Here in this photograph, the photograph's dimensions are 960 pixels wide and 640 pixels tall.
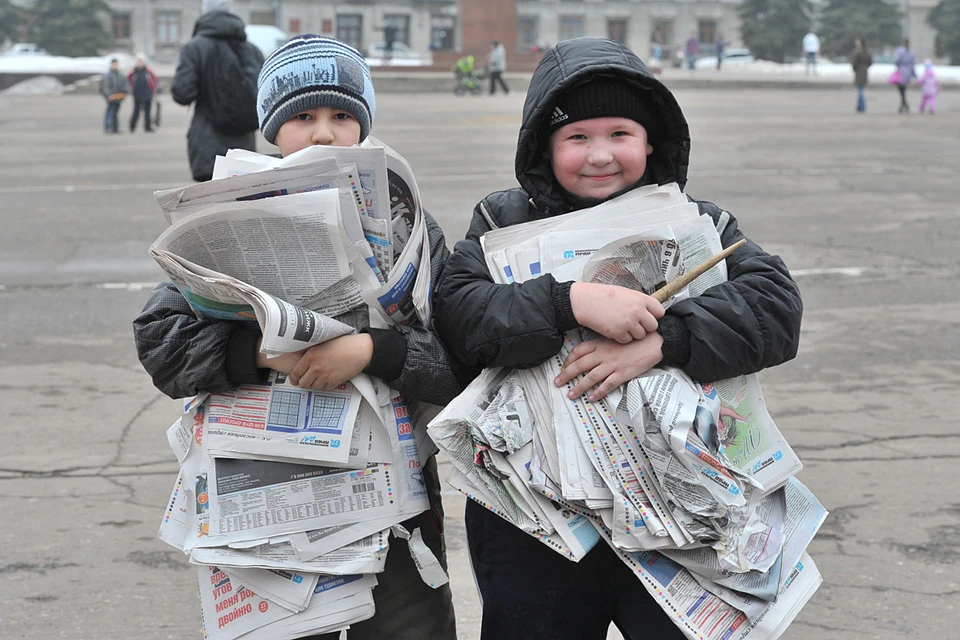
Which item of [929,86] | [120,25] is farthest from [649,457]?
[120,25]

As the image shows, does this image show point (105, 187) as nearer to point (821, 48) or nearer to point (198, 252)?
point (198, 252)

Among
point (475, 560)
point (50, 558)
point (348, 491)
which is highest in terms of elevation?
point (348, 491)

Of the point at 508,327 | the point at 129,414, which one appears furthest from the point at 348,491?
the point at 129,414

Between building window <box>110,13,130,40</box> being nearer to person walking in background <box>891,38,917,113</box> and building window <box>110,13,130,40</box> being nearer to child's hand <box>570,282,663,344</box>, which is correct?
person walking in background <box>891,38,917,113</box>

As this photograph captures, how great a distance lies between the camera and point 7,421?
5.13 meters

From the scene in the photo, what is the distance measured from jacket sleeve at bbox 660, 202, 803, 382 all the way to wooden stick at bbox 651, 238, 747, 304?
34mm

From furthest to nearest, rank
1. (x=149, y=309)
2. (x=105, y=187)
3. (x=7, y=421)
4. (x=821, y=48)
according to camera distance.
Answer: (x=821, y=48) → (x=105, y=187) → (x=7, y=421) → (x=149, y=309)

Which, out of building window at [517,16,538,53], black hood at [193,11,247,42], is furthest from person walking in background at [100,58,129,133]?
building window at [517,16,538,53]

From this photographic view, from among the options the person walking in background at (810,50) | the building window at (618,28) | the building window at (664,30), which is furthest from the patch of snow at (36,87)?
the building window at (664,30)

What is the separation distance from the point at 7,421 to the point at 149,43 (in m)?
75.4

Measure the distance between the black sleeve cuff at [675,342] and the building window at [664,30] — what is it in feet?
263

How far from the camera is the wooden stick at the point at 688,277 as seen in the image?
2107mm

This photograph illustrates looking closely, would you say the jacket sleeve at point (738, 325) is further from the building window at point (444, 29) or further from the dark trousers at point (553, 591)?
the building window at point (444, 29)

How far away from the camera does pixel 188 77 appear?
8195 millimetres
